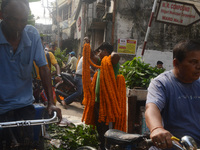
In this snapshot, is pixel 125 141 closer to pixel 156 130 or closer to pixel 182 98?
pixel 156 130

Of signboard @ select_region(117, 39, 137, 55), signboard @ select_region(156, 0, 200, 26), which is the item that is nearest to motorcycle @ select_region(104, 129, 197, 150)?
signboard @ select_region(156, 0, 200, 26)

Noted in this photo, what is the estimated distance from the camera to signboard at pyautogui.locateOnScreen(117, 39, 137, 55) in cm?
930

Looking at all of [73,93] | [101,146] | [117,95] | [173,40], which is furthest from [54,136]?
[173,40]

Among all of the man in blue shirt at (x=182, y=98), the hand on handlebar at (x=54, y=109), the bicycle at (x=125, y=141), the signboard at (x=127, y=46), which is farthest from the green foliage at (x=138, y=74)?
the signboard at (x=127, y=46)

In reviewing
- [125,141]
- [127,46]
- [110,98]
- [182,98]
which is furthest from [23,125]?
[127,46]

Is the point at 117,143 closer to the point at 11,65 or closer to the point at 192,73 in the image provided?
the point at 192,73

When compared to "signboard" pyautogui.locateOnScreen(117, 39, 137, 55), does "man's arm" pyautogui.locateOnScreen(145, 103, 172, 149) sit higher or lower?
lower

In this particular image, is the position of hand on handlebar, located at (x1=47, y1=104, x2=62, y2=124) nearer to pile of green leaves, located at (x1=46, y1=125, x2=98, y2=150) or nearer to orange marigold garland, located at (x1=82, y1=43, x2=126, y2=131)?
pile of green leaves, located at (x1=46, y1=125, x2=98, y2=150)

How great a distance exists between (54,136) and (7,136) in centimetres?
217

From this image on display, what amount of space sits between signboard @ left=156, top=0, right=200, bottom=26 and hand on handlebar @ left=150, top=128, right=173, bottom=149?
23.5 feet

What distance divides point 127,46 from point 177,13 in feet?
7.13

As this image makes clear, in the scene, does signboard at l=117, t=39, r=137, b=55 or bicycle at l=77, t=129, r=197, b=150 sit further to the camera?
signboard at l=117, t=39, r=137, b=55

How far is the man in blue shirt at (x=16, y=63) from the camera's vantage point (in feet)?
6.31

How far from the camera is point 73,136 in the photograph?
3.92m
